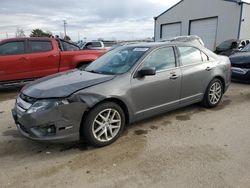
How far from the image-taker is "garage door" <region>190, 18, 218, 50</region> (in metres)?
21.4

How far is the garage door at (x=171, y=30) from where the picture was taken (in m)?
24.7

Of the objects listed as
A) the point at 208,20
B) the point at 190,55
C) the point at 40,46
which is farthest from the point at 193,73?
the point at 208,20

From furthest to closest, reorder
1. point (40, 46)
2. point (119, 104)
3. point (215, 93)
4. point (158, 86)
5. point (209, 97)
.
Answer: point (40, 46)
point (215, 93)
point (209, 97)
point (158, 86)
point (119, 104)

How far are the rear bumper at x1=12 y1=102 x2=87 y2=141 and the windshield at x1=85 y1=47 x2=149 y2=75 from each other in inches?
41.4

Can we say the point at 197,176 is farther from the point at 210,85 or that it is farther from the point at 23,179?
the point at 210,85

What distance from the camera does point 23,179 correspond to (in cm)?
293

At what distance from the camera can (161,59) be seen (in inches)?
175

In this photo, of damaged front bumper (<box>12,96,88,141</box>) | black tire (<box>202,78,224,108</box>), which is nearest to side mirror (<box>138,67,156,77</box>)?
damaged front bumper (<box>12,96,88,141</box>)

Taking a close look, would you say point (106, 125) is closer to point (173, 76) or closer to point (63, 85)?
point (63, 85)

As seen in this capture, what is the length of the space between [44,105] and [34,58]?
15.7ft

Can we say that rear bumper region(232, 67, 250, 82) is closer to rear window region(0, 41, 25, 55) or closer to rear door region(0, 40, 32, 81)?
rear door region(0, 40, 32, 81)

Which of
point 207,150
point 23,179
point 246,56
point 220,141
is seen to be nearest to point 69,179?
point 23,179

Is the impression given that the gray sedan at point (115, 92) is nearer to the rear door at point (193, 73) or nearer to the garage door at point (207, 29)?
the rear door at point (193, 73)

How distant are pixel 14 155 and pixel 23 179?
2.35ft
